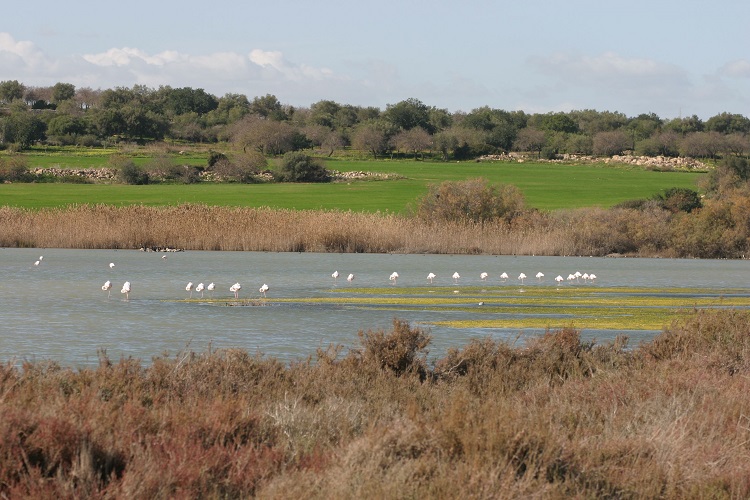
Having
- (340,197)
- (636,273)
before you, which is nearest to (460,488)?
(636,273)

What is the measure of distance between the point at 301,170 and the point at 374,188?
9875 mm

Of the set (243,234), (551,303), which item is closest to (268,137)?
(243,234)

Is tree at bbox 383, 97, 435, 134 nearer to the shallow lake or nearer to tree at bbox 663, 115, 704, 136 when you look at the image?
tree at bbox 663, 115, 704, 136

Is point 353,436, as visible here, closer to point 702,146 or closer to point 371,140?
point 371,140

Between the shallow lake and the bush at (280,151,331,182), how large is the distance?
163 feet

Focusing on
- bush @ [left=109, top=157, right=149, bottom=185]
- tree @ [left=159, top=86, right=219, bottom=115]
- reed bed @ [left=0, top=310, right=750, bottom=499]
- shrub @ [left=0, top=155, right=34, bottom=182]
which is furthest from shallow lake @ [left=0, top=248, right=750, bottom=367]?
tree @ [left=159, top=86, right=219, bottom=115]

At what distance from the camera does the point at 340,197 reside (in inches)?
3196

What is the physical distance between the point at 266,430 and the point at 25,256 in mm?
35930

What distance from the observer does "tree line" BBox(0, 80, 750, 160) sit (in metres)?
118

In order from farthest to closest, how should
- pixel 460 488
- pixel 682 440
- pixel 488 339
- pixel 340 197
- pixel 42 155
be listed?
pixel 42 155
pixel 340 197
pixel 488 339
pixel 682 440
pixel 460 488

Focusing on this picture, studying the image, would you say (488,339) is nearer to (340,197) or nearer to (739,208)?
(739,208)

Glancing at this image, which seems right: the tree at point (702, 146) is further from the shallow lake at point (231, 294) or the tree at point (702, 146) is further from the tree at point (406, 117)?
the shallow lake at point (231, 294)

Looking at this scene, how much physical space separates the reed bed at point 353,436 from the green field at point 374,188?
191 feet

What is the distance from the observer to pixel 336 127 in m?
141
